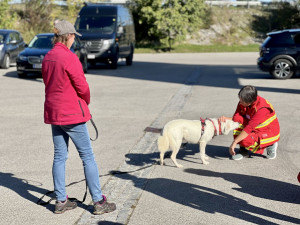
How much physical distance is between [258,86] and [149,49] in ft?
76.0

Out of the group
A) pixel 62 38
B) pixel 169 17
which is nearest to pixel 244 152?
pixel 62 38

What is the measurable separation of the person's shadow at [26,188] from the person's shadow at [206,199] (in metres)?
0.94

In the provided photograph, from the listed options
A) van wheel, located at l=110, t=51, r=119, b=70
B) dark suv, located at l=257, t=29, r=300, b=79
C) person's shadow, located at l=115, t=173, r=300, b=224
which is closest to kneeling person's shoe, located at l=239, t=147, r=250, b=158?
person's shadow, located at l=115, t=173, r=300, b=224

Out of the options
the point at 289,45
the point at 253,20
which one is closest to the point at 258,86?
the point at 289,45

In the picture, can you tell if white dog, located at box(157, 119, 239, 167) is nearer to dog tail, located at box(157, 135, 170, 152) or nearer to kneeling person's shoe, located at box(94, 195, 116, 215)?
dog tail, located at box(157, 135, 170, 152)

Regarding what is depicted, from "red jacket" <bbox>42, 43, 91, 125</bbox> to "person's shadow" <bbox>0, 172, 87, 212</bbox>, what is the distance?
98cm

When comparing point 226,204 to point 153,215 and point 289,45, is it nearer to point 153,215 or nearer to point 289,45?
point 153,215

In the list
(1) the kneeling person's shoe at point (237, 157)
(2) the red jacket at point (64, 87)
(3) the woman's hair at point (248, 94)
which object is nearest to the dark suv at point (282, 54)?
(1) the kneeling person's shoe at point (237, 157)

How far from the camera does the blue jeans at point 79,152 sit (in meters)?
4.55

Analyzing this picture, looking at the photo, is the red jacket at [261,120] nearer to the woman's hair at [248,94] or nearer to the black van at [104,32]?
the woman's hair at [248,94]

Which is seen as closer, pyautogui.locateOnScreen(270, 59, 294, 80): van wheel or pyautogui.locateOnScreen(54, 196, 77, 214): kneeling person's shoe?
pyautogui.locateOnScreen(54, 196, 77, 214): kneeling person's shoe

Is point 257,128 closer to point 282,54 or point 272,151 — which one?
point 272,151

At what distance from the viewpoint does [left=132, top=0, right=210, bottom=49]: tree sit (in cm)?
3631

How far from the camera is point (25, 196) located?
17.0 ft
